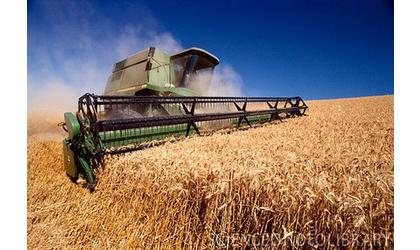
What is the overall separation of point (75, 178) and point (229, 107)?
13.8 ft

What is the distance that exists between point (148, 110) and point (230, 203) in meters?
4.12

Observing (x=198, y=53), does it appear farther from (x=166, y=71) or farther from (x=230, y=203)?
(x=230, y=203)

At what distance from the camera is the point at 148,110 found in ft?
18.1

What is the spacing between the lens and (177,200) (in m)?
2.03

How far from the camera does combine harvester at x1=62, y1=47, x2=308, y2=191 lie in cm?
336

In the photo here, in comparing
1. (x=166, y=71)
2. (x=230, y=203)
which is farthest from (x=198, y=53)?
(x=230, y=203)

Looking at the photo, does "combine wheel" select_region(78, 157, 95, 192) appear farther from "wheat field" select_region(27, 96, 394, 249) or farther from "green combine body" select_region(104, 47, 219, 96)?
"green combine body" select_region(104, 47, 219, 96)

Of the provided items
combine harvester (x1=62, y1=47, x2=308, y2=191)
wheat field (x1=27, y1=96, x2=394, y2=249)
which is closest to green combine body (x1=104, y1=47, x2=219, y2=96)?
combine harvester (x1=62, y1=47, x2=308, y2=191)

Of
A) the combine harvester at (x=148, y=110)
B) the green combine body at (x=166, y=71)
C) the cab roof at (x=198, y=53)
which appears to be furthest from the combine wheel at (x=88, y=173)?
the cab roof at (x=198, y=53)

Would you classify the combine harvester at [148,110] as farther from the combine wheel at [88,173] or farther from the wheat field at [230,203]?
the wheat field at [230,203]

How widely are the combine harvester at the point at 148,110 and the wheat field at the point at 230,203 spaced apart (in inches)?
20.0

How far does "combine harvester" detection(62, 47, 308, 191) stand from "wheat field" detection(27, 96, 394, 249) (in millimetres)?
507

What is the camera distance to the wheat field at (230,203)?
142 centimetres
